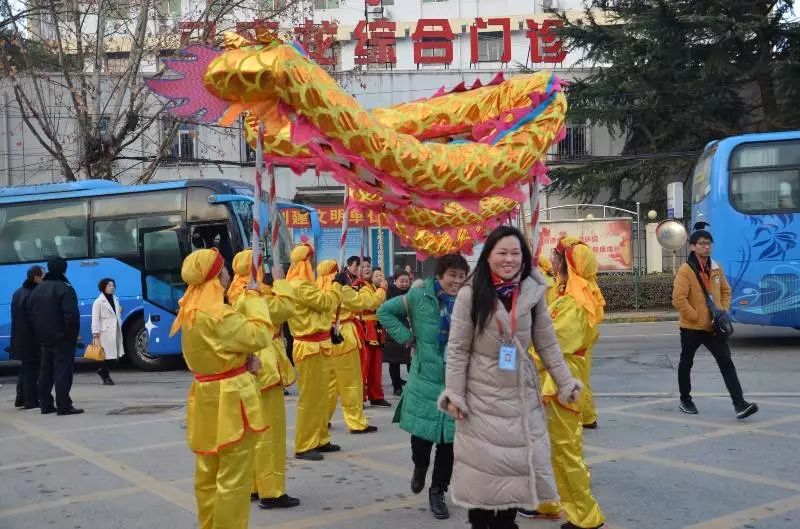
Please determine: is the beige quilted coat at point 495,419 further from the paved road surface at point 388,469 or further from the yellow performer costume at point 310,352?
the yellow performer costume at point 310,352

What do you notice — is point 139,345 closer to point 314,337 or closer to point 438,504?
point 314,337

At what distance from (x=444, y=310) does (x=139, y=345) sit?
32.9 feet

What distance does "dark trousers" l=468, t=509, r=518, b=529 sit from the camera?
3.70 m

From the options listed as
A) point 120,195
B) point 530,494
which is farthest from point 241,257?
point 120,195

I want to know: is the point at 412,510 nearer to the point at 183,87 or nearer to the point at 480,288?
the point at 480,288

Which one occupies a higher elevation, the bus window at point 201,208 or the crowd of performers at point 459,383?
the bus window at point 201,208

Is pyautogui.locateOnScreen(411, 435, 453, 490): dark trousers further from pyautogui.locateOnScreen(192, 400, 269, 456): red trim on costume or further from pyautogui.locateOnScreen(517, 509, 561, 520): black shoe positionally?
pyautogui.locateOnScreen(192, 400, 269, 456): red trim on costume

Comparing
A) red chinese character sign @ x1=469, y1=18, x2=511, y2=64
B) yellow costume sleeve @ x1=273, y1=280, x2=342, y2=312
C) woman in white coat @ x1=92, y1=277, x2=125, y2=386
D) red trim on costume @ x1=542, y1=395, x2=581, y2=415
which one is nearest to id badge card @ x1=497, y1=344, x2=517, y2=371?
red trim on costume @ x1=542, y1=395, x2=581, y2=415

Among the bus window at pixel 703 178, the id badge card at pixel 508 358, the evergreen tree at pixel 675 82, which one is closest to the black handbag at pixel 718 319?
the id badge card at pixel 508 358

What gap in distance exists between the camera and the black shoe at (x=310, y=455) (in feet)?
21.2

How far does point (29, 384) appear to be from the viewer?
9.72 meters

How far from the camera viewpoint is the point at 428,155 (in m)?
5.69

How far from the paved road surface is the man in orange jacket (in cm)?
Answer: 30

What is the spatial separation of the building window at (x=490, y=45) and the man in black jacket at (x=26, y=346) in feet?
88.3
